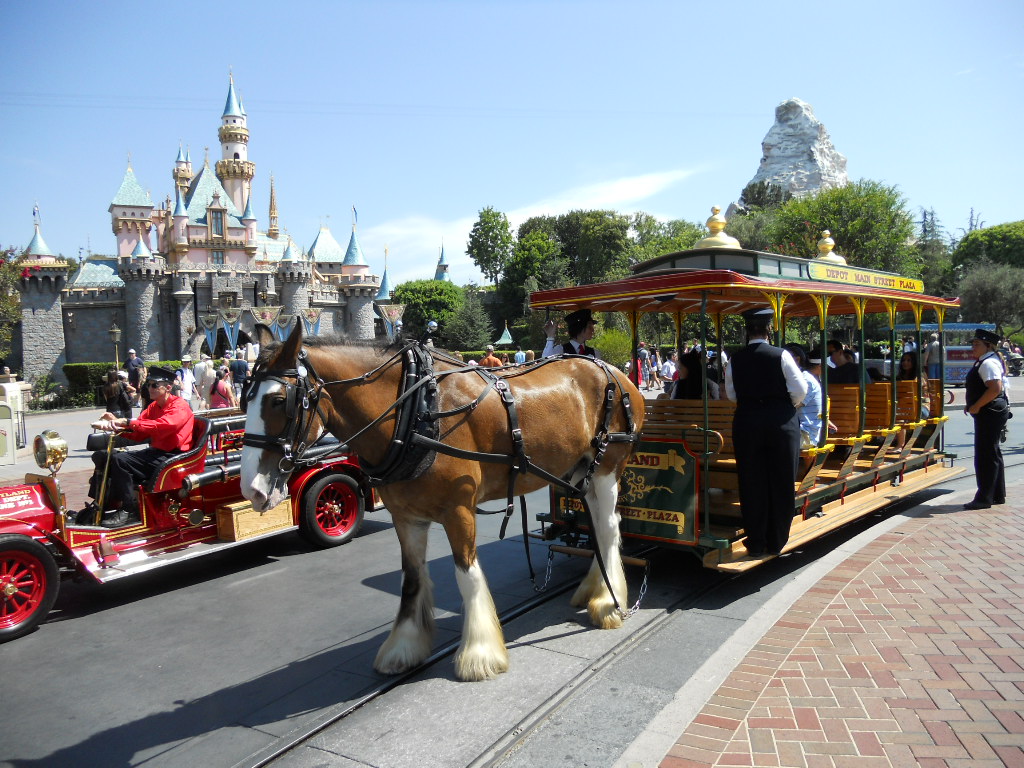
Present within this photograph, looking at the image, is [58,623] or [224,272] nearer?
[58,623]

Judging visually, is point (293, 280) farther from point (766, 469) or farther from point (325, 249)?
point (766, 469)

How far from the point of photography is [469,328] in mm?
62156

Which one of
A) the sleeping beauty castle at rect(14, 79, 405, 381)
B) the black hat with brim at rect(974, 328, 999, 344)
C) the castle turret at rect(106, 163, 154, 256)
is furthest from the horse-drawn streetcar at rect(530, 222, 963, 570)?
the castle turret at rect(106, 163, 154, 256)

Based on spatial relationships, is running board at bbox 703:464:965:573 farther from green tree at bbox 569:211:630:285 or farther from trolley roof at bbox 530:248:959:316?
green tree at bbox 569:211:630:285

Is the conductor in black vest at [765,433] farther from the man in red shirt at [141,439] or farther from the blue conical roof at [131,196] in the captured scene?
the blue conical roof at [131,196]

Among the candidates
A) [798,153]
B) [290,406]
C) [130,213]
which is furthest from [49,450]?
[798,153]

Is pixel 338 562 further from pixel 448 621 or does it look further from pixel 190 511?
pixel 448 621

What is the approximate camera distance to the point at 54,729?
3924 mm

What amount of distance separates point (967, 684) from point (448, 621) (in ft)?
11.2

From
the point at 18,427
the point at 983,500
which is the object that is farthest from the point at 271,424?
the point at 18,427

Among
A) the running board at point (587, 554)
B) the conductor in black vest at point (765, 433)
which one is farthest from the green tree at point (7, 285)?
the conductor in black vest at point (765, 433)

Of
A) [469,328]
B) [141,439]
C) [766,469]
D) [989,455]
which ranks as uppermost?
[469,328]

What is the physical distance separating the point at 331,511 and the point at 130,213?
244 ft

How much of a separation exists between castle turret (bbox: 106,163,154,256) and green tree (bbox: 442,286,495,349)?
109ft
